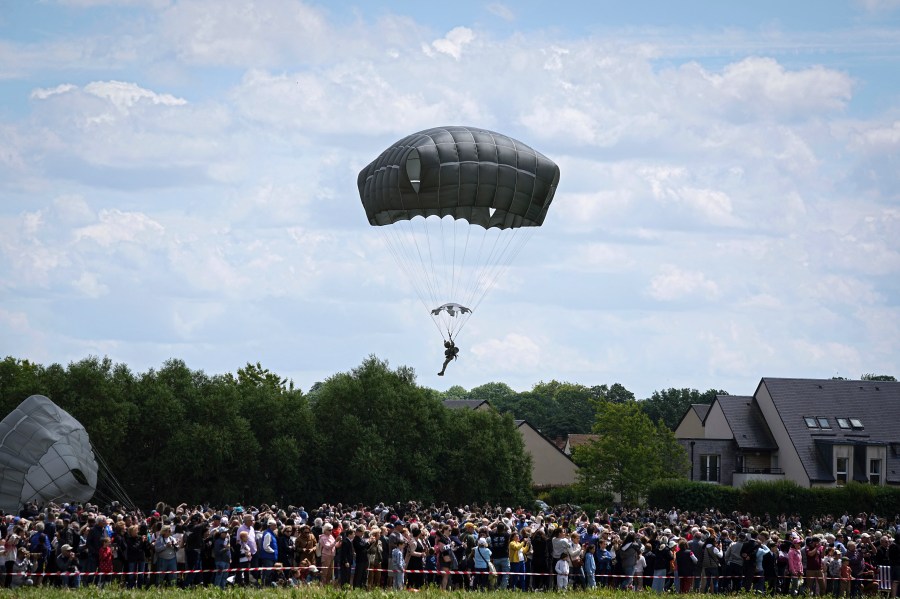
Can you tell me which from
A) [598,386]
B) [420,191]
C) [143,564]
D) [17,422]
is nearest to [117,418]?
[17,422]

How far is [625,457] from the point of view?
2938 inches

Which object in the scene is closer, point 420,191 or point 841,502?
point 420,191

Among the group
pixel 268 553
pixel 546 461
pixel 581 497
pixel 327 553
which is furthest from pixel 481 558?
pixel 546 461

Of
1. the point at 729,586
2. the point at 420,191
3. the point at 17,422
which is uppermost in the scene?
the point at 420,191

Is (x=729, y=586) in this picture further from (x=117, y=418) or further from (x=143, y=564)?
(x=117, y=418)

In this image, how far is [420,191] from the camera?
33.4 metres

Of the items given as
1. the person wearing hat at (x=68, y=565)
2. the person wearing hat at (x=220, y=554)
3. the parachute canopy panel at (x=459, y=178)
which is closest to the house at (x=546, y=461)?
the parachute canopy panel at (x=459, y=178)

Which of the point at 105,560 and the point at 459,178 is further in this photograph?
the point at 459,178

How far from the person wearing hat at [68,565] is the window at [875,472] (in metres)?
57.5

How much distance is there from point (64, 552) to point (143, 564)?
1580mm

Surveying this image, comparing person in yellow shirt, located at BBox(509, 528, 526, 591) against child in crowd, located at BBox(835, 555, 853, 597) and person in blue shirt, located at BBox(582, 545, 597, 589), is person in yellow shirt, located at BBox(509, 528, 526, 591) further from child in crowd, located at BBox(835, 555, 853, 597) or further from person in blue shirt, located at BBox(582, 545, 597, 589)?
child in crowd, located at BBox(835, 555, 853, 597)

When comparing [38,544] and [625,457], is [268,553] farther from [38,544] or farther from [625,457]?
[625,457]

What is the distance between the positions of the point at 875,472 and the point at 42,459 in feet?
171

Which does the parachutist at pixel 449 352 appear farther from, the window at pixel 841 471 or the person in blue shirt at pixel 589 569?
the window at pixel 841 471
